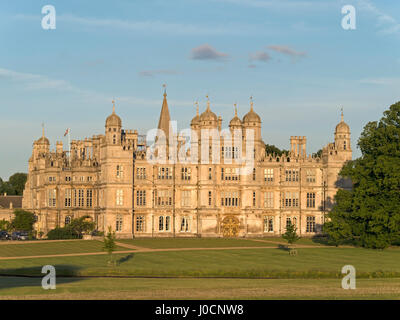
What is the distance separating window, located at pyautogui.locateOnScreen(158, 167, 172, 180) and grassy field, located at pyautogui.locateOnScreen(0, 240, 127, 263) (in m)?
13.9

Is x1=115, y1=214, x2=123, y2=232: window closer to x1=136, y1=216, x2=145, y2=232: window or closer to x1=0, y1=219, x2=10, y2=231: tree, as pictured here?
x1=136, y1=216, x2=145, y2=232: window

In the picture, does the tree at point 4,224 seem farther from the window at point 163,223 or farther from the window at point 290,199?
the window at point 290,199

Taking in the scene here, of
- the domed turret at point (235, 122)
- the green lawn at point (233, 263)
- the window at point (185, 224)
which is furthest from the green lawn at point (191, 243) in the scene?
the domed turret at point (235, 122)

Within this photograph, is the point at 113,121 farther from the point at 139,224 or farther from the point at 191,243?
the point at 191,243

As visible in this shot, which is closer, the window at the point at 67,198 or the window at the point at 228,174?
the window at the point at 228,174

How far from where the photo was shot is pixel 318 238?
95875mm

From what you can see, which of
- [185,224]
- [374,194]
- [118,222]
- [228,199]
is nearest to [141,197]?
[118,222]

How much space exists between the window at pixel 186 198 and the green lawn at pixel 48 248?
46.8 ft

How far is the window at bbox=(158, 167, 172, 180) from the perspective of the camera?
9738cm

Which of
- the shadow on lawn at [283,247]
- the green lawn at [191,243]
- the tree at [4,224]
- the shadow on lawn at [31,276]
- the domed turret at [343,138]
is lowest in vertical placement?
the shadow on lawn at [31,276]

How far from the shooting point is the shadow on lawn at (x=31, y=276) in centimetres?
4816

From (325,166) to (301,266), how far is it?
4027 centimetres

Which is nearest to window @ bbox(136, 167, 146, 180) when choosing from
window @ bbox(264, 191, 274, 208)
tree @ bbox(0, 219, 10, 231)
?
window @ bbox(264, 191, 274, 208)
